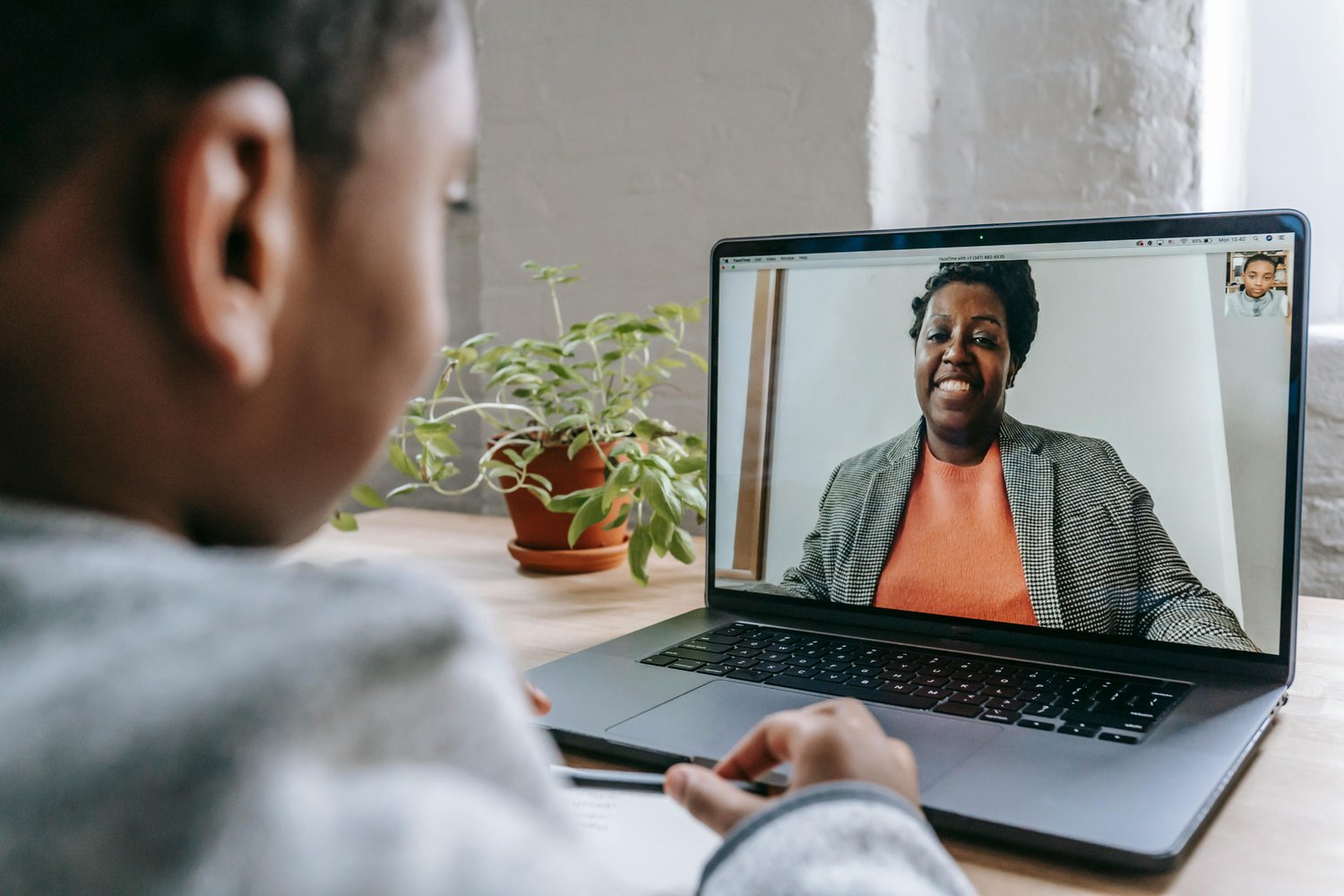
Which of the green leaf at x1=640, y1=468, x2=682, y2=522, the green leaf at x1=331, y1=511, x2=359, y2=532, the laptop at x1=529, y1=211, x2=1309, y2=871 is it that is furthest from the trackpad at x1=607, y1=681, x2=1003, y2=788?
the green leaf at x1=331, y1=511, x2=359, y2=532

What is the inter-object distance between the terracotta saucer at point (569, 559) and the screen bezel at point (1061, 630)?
0.20 metres

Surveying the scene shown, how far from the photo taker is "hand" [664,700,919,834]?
0.38m

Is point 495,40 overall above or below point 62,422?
above

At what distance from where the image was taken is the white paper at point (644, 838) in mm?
411

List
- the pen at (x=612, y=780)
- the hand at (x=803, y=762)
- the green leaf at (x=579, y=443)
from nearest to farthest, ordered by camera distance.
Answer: the hand at (x=803, y=762) < the pen at (x=612, y=780) < the green leaf at (x=579, y=443)

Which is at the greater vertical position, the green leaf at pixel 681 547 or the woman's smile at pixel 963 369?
the woman's smile at pixel 963 369

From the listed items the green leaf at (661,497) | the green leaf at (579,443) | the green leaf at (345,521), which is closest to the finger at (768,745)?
the green leaf at (661,497)

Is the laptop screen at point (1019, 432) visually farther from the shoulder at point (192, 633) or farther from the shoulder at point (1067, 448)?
the shoulder at point (192, 633)

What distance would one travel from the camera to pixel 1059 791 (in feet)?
1.51

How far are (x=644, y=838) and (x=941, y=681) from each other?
247 mm

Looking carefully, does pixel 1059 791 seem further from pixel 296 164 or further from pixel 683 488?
pixel 683 488

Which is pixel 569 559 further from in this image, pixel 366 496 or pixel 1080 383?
pixel 1080 383

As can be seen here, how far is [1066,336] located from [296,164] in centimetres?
58

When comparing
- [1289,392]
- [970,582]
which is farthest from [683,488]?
[1289,392]
